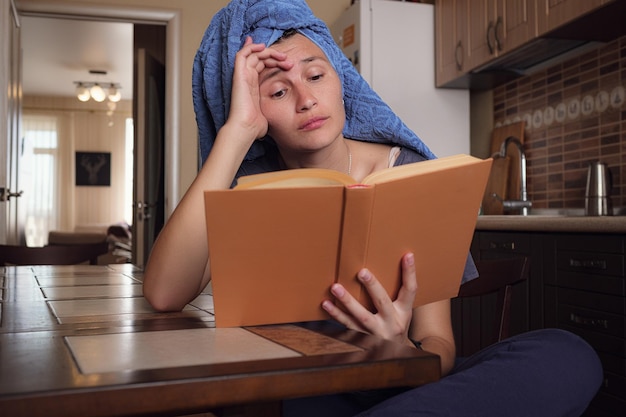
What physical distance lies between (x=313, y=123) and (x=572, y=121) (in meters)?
2.31

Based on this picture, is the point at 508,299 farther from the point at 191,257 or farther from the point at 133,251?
the point at 133,251

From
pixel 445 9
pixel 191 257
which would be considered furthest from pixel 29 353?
pixel 445 9

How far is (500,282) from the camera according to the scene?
55.0 inches

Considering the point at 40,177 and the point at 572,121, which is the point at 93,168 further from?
the point at 572,121

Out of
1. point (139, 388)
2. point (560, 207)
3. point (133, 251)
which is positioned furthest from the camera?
point (133, 251)

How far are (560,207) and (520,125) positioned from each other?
57 cm

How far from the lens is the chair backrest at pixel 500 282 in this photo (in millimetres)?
1369

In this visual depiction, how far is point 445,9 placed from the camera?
382 centimetres

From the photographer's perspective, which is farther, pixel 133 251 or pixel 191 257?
pixel 133 251

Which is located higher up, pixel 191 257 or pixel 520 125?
pixel 520 125

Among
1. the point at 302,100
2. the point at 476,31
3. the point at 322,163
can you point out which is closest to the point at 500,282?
the point at 322,163

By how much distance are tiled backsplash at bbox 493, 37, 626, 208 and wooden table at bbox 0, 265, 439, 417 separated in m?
2.43

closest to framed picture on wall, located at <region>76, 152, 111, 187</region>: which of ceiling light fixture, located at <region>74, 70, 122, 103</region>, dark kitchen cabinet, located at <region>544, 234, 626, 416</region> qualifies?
ceiling light fixture, located at <region>74, 70, 122, 103</region>

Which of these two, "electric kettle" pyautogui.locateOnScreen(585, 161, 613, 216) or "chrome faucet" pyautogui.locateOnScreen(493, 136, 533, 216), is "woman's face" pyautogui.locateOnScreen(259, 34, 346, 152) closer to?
"electric kettle" pyautogui.locateOnScreen(585, 161, 613, 216)
